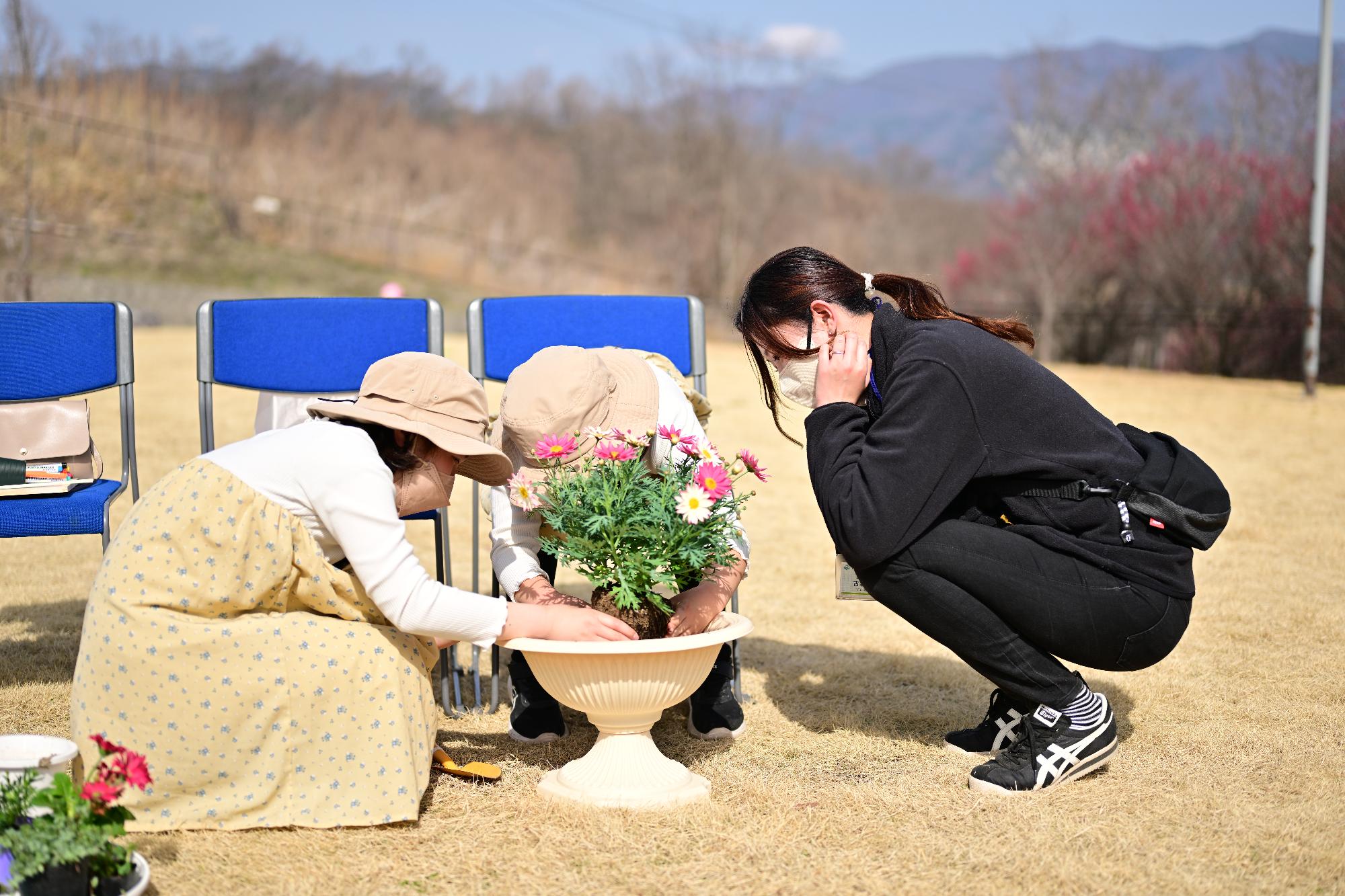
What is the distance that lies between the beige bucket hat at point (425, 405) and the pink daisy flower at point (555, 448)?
0.08 meters

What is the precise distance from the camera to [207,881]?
6.80 feet

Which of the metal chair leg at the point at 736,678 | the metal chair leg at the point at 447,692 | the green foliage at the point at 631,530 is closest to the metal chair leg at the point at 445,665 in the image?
the metal chair leg at the point at 447,692

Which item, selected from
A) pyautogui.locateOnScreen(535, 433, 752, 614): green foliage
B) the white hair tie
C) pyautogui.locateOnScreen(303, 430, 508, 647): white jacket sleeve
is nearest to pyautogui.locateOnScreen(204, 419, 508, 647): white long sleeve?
pyautogui.locateOnScreen(303, 430, 508, 647): white jacket sleeve

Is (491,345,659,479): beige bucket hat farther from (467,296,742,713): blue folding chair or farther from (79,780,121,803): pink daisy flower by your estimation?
(79,780,121,803): pink daisy flower

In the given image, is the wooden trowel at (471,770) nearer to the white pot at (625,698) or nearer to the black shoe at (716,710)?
the white pot at (625,698)

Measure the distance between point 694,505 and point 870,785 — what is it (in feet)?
2.58

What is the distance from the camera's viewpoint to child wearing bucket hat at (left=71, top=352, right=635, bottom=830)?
87.4 inches

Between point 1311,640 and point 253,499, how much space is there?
129 inches

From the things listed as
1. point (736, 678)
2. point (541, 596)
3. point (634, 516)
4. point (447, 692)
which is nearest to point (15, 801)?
point (541, 596)

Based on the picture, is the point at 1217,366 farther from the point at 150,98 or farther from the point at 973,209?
the point at 973,209

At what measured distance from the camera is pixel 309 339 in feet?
11.6

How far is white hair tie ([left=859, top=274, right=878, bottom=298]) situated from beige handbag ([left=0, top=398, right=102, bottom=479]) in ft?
7.18

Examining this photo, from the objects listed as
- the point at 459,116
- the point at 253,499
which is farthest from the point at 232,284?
the point at 459,116

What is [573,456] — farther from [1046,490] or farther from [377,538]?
[1046,490]
